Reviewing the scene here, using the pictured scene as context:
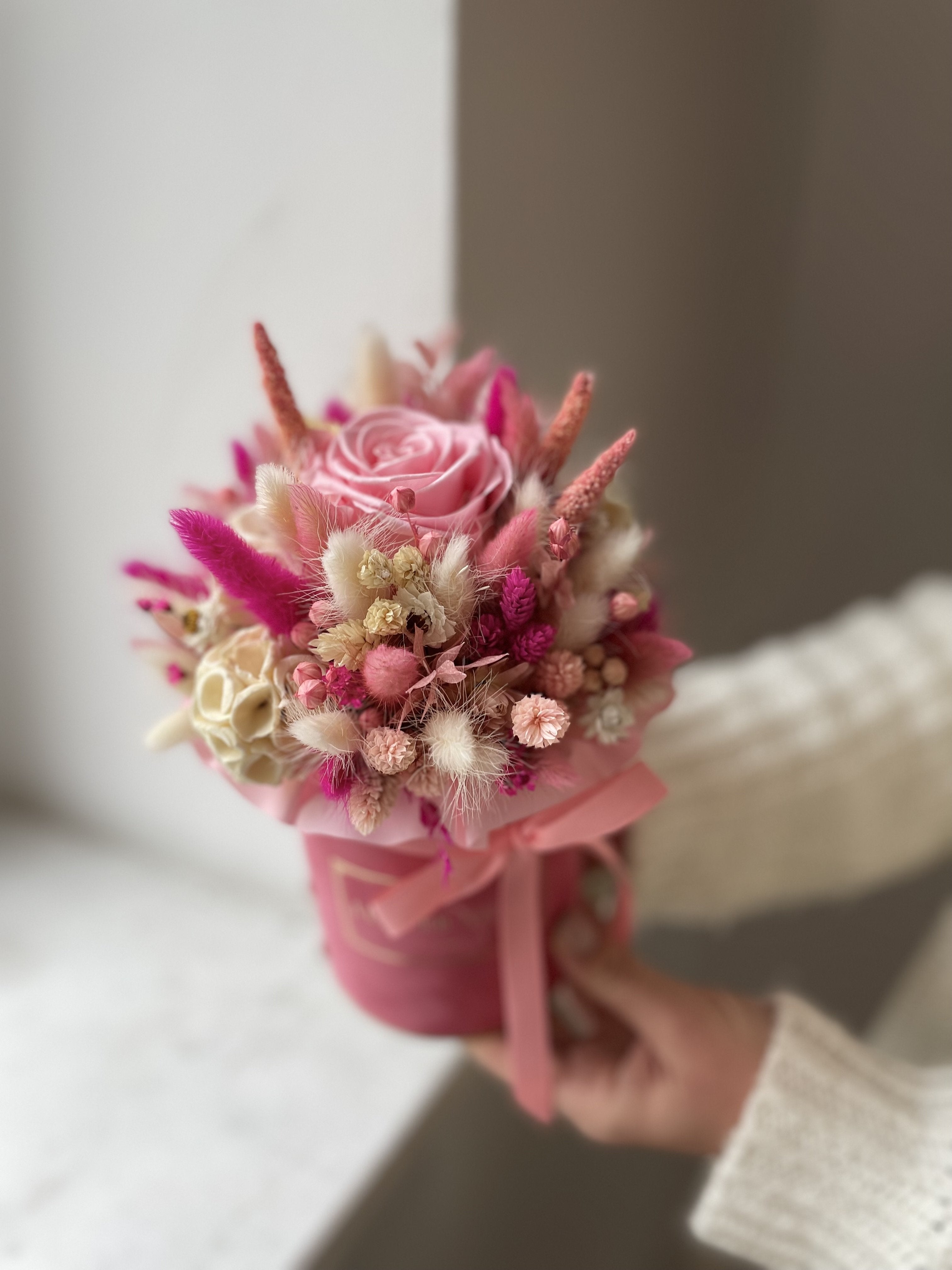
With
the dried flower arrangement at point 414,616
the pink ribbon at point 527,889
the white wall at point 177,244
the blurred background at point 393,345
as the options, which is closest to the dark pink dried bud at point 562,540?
the dried flower arrangement at point 414,616

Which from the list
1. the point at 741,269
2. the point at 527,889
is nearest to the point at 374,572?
the point at 527,889

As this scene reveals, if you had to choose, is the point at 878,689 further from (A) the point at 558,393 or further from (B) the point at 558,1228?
(B) the point at 558,1228

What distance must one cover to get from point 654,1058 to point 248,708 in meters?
0.36

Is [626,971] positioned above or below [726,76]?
below

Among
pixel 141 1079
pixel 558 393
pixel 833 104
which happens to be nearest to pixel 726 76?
pixel 833 104

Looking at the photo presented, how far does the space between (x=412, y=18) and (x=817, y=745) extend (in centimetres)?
59

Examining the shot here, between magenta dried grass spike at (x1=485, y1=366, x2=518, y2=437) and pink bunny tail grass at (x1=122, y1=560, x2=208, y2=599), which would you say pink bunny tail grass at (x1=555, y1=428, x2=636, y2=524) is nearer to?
magenta dried grass spike at (x1=485, y1=366, x2=518, y2=437)

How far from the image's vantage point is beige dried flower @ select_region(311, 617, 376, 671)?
33 centimetres

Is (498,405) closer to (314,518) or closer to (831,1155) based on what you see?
(314,518)

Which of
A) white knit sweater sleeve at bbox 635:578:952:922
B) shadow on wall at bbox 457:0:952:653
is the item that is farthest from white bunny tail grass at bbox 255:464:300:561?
white knit sweater sleeve at bbox 635:578:952:922

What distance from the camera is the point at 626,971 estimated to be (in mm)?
533

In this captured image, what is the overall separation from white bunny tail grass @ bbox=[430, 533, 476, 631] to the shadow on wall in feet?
0.93

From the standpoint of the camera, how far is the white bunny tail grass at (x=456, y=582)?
0.33 metres

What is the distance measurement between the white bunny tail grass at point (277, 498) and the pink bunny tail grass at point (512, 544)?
75 millimetres
